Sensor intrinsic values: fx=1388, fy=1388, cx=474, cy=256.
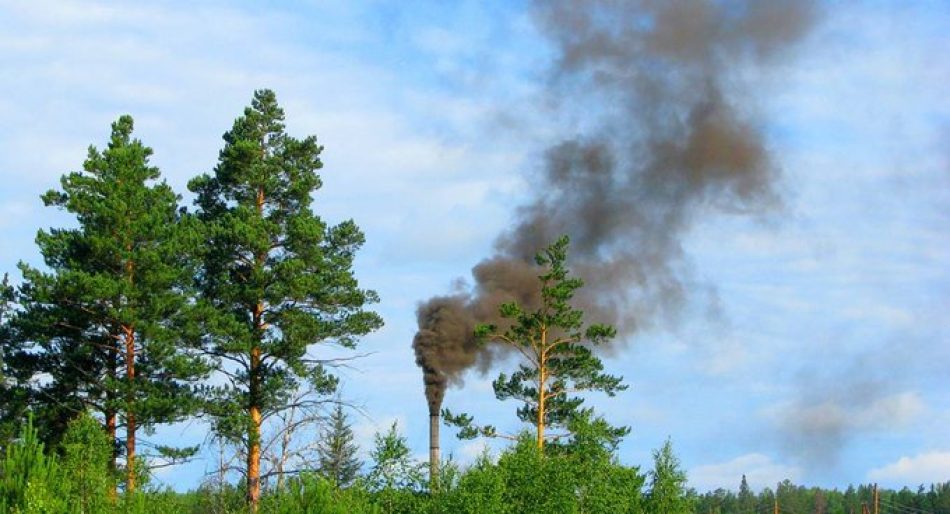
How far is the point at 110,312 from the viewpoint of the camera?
50.2 m

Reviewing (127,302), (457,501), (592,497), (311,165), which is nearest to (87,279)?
(127,302)

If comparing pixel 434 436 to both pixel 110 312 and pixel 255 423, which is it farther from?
pixel 110 312

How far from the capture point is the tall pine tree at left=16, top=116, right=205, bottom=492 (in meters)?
50.4

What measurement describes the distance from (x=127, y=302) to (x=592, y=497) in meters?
18.7

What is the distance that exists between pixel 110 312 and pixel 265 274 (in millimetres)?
6288

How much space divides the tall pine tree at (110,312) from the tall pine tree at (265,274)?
189 centimetres

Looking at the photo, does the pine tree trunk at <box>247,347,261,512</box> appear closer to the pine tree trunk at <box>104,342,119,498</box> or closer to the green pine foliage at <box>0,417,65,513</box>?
the pine tree trunk at <box>104,342,119,498</box>

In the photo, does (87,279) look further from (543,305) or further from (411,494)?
(543,305)

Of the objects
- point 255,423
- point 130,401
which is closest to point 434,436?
point 255,423

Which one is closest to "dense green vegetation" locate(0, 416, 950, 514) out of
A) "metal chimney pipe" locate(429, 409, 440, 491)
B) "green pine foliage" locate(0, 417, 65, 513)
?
"green pine foliage" locate(0, 417, 65, 513)

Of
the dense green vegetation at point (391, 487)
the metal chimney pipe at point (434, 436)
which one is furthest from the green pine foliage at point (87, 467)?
the metal chimney pipe at point (434, 436)

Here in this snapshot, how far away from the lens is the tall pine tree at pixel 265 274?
52.7 meters

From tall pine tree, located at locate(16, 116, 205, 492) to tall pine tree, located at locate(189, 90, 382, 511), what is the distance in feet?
6.21

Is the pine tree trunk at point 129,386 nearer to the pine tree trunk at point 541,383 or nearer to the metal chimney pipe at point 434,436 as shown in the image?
the metal chimney pipe at point 434,436
